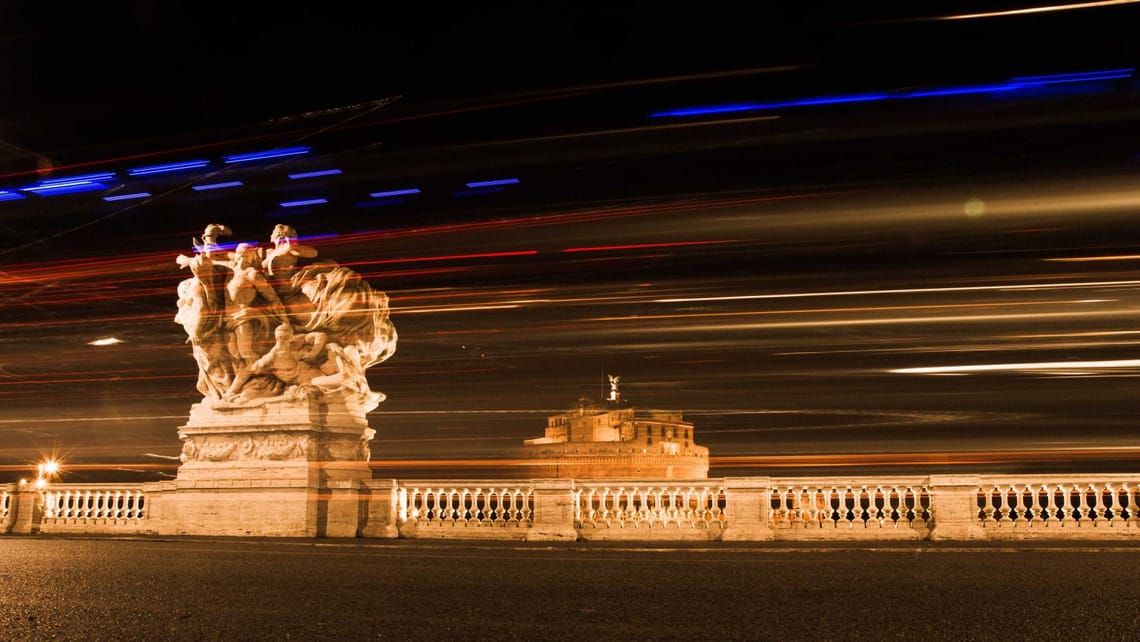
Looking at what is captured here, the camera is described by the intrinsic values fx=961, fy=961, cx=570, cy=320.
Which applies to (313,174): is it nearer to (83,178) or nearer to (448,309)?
(448,309)

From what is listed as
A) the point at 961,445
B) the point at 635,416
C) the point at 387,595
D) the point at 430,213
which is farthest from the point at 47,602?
the point at 635,416

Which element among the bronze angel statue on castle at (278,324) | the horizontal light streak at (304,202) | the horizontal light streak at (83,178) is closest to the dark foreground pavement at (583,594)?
the bronze angel statue on castle at (278,324)

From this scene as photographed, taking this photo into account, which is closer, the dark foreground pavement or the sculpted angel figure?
the dark foreground pavement

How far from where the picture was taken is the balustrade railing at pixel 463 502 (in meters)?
12.4

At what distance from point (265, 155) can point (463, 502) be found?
26.3ft

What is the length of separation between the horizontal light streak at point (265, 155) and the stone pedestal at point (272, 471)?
17.6 ft

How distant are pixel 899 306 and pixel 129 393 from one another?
670 inches

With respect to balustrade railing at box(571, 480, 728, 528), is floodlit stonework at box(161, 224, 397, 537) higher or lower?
higher

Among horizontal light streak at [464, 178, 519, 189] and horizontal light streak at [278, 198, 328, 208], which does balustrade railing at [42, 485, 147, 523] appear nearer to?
horizontal light streak at [464, 178, 519, 189]

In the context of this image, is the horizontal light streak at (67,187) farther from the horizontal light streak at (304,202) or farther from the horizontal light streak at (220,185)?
the horizontal light streak at (304,202)

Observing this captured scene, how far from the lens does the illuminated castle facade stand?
51.5 meters

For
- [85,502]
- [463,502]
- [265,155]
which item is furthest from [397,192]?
[463,502]

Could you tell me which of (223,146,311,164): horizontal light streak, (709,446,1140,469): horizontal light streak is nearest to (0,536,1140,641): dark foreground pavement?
(223,146,311,164): horizontal light streak

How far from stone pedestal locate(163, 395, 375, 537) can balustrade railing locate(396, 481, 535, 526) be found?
604 mm
